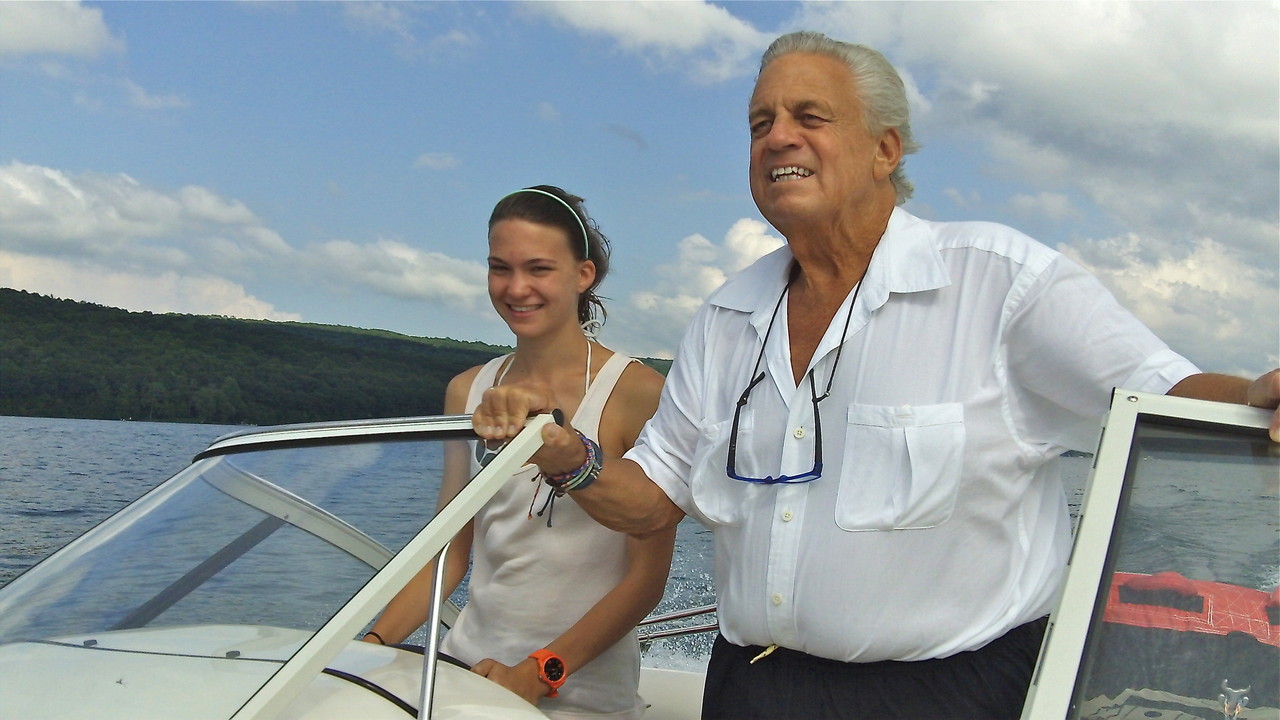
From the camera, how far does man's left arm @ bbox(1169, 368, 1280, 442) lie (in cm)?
119

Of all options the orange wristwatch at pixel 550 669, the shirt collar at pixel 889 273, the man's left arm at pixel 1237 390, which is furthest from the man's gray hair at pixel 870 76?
the orange wristwatch at pixel 550 669

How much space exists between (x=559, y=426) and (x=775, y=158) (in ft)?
1.94

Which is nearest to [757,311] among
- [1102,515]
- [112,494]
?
[1102,515]

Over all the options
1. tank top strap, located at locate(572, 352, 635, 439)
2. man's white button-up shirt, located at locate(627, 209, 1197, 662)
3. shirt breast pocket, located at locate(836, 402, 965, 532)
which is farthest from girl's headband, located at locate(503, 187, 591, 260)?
shirt breast pocket, located at locate(836, 402, 965, 532)

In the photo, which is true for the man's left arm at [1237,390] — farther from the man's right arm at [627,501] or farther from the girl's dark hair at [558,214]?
the girl's dark hair at [558,214]

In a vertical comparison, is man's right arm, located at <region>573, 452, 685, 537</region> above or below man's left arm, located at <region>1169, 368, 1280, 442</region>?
below

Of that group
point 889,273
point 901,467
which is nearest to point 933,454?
point 901,467

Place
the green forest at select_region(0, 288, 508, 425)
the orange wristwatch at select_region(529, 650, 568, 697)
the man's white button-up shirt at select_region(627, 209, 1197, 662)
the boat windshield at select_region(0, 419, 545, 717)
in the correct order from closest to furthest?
the boat windshield at select_region(0, 419, 545, 717) < the man's white button-up shirt at select_region(627, 209, 1197, 662) < the orange wristwatch at select_region(529, 650, 568, 697) < the green forest at select_region(0, 288, 508, 425)

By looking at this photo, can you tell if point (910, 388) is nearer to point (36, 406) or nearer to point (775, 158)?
point (775, 158)

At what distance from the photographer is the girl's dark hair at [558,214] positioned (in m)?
2.44

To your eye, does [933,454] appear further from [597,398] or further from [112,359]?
[112,359]

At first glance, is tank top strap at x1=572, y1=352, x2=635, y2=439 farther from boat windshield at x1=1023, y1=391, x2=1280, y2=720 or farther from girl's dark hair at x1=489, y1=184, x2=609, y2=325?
boat windshield at x1=1023, y1=391, x2=1280, y2=720

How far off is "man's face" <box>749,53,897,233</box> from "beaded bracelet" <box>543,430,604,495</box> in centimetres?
51

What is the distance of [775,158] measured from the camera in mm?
1790
